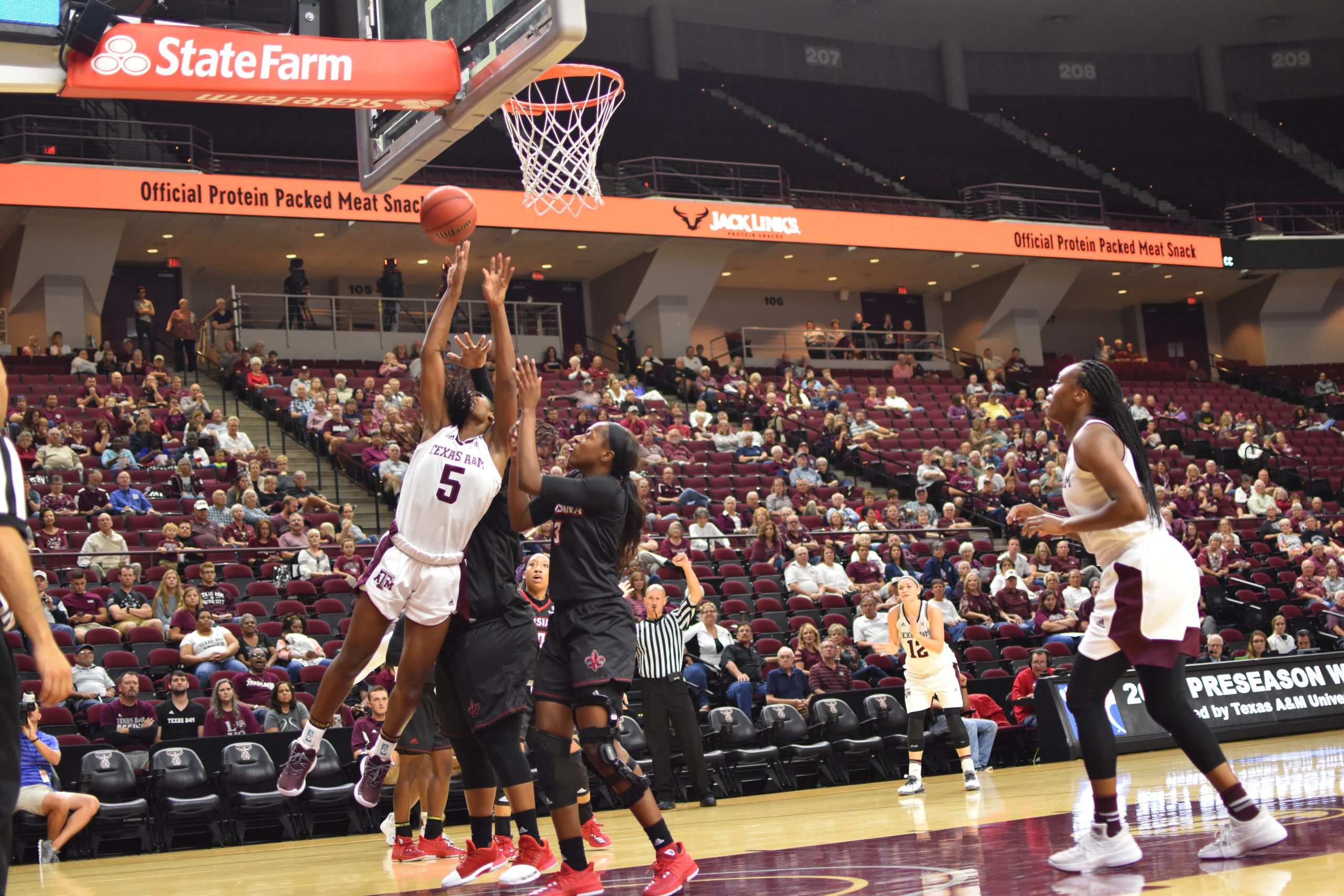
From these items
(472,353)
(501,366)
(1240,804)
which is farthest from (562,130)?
(1240,804)

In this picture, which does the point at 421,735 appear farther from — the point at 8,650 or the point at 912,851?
the point at 8,650

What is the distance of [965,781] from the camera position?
9117 mm

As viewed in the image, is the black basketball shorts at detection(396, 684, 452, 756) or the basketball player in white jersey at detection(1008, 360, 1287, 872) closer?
the basketball player in white jersey at detection(1008, 360, 1287, 872)

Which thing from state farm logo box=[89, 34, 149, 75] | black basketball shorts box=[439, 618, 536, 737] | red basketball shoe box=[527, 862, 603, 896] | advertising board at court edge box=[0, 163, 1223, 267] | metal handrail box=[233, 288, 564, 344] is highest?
advertising board at court edge box=[0, 163, 1223, 267]

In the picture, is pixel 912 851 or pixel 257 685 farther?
pixel 257 685

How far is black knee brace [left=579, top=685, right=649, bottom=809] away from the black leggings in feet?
5.05

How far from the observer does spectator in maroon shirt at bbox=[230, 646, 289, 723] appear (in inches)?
408

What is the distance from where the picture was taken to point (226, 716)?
9.86 m

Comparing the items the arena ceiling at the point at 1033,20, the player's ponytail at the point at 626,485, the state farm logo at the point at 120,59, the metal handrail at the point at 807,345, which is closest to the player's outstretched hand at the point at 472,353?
the player's ponytail at the point at 626,485

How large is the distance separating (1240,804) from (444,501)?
301 centimetres

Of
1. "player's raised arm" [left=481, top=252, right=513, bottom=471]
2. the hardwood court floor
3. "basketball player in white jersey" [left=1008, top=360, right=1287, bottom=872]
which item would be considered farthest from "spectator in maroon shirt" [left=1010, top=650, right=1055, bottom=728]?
"player's raised arm" [left=481, top=252, right=513, bottom=471]

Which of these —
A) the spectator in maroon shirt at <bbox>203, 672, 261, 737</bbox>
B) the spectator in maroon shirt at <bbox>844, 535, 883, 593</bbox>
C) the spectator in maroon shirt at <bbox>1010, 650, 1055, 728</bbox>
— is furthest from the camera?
the spectator in maroon shirt at <bbox>844, 535, 883, 593</bbox>

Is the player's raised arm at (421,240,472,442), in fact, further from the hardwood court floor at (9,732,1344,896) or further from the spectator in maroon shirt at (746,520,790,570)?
the spectator in maroon shirt at (746,520,790,570)

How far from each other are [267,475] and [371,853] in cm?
770
